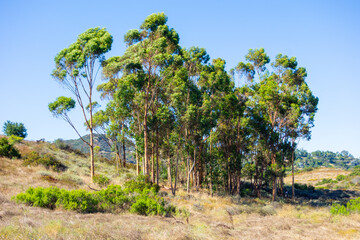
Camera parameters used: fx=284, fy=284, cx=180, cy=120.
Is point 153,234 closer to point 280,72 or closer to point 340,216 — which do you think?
point 340,216

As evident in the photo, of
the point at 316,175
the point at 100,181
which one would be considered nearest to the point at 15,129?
the point at 100,181

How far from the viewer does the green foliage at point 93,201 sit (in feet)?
43.1

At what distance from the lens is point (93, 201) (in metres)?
14.1

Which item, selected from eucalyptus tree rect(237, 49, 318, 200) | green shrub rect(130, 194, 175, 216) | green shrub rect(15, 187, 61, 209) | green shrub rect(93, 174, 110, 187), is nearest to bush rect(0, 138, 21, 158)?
green shrub rect(93, 174, 110, 187)

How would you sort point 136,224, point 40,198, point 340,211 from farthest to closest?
point 340,211 < point 40,198 < point 136,224

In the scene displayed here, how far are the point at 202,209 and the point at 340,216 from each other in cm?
827

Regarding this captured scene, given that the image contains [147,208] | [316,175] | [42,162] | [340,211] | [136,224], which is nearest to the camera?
[136,224]

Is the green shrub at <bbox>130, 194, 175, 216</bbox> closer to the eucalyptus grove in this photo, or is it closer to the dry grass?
the eucalyptus grove

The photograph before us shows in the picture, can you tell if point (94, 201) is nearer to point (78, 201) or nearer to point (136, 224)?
point (78, 201)

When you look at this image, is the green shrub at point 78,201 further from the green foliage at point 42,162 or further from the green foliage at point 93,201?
the green foliage at point 42,162

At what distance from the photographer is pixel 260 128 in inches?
1362

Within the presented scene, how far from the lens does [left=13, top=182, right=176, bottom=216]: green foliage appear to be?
13.1m

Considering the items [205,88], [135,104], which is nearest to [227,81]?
[205,88]

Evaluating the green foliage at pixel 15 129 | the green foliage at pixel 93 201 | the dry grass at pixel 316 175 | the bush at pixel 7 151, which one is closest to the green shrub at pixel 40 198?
the green foliage at pixel 93 201
